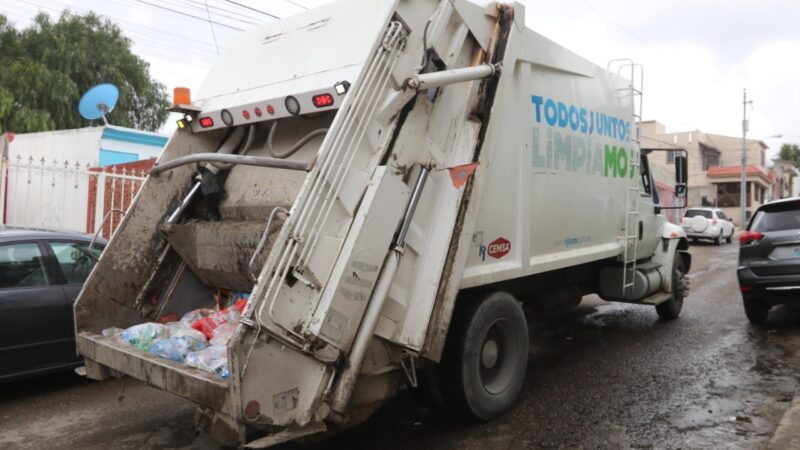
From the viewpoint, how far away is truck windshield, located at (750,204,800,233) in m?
6.74

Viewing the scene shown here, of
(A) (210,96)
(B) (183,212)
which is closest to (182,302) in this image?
(B) (183,212)

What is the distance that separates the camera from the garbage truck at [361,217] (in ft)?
9.86

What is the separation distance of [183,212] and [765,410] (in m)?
4.64

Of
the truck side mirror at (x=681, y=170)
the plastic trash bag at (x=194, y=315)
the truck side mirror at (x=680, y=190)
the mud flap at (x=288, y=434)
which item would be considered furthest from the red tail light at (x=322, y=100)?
the truck side mirror at (x=680, y=190)

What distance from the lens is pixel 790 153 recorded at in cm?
7238

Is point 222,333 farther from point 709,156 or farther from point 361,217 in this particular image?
point 709,156

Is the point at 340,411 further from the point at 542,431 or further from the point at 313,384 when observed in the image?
the point at 542,431

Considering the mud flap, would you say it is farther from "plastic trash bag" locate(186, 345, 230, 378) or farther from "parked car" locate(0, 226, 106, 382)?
"parked car" locate(0, 226, 106, 382)

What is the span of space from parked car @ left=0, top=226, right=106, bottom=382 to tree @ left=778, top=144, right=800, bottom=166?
83.4 m

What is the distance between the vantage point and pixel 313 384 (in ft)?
9.91

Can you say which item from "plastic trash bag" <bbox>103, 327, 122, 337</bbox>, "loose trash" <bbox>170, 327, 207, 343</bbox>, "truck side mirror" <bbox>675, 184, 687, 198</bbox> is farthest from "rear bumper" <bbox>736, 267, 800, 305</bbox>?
"plastic trash bag" <bbox>103, 327, 122, 337</bbox>

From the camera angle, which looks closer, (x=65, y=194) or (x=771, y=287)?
(x=771, y=287)

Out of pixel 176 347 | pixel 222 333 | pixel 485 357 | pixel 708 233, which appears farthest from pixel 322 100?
pixel 708 233

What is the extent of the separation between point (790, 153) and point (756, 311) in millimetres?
78857
